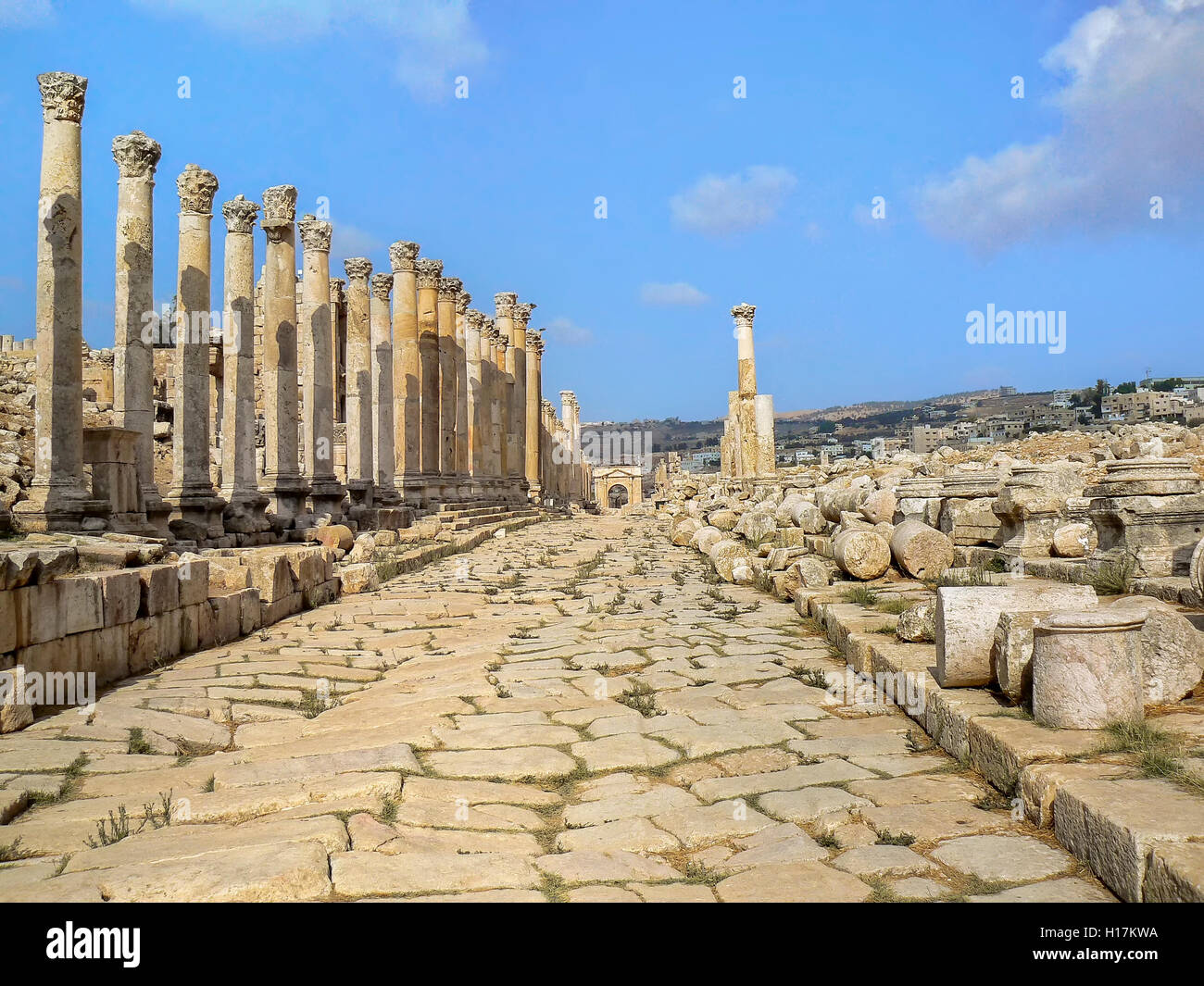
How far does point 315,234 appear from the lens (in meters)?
19.5

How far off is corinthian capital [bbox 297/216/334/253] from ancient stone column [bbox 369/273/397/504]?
377 centimetres

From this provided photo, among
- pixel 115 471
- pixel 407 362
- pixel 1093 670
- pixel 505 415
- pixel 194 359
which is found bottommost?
pixel 1093 670

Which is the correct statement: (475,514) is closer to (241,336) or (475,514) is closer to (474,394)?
(474,394)

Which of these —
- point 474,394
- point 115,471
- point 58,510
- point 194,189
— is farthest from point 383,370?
point 58,510

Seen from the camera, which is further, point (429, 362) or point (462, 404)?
point (462, 404)

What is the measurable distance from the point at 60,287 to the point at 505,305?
22846mm

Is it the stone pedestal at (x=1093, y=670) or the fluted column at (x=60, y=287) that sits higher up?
the fluted column at (x=60, y=287)

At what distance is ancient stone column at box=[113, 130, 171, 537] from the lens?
45.1 feet

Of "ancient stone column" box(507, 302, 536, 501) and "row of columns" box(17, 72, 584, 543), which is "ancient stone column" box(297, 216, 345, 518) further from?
"ancient stone column" box(507, 302, 536, 501)

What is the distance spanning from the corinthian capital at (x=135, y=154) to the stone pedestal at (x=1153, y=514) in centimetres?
1364

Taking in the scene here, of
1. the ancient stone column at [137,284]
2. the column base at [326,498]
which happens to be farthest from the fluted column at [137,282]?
the column base at [326,498]

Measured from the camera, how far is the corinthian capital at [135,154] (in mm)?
13898

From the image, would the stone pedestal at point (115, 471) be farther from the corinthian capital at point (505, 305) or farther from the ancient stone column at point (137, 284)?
the corinthian capital at point (505, 305)
